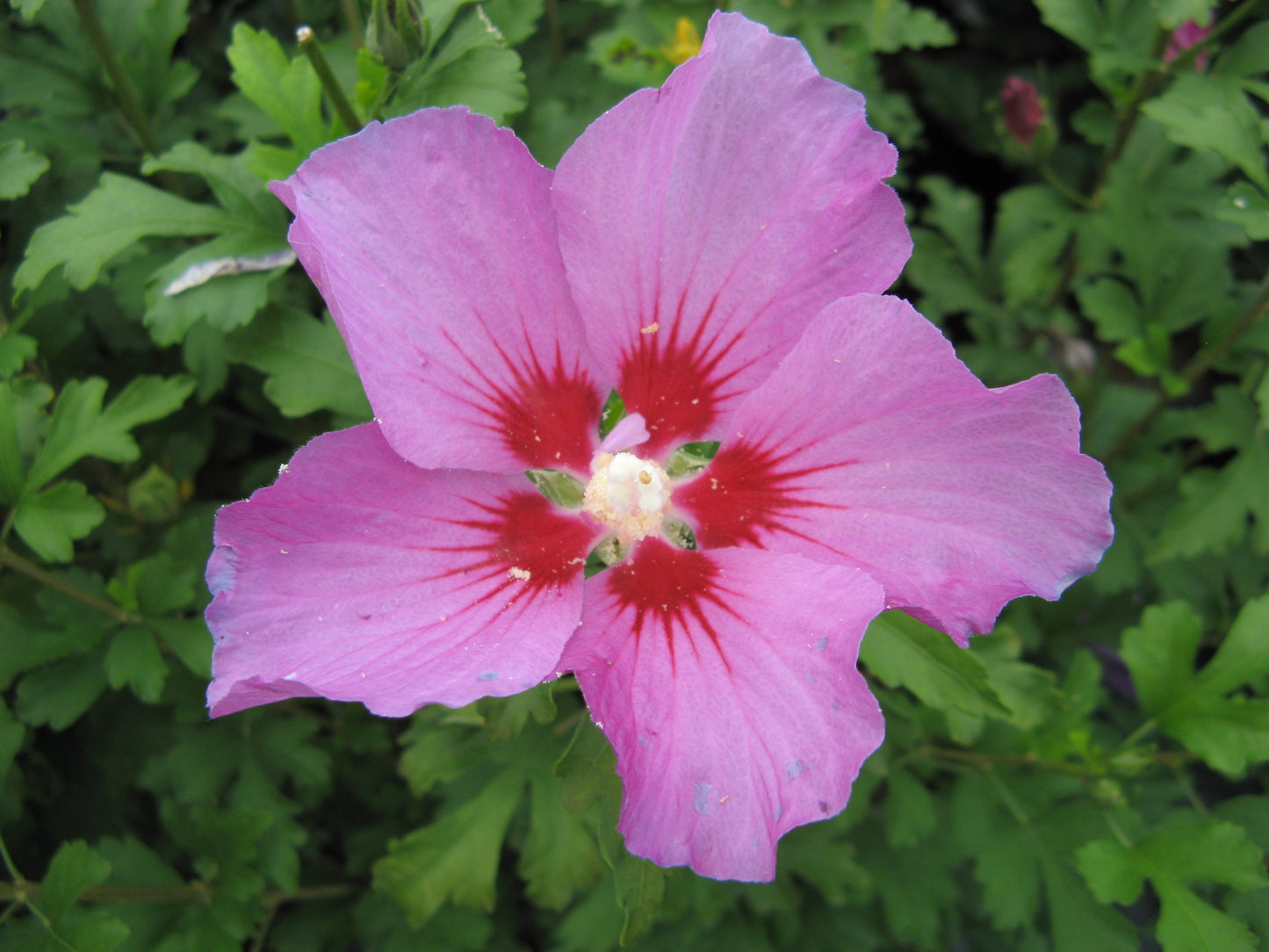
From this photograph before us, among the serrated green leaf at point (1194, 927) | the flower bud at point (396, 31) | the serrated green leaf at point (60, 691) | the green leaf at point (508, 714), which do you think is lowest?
the serrated green leaf at point (1194, 927)

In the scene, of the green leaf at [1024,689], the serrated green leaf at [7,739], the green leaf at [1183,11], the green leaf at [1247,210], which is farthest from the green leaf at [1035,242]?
the serrated green leaf at [7,739]

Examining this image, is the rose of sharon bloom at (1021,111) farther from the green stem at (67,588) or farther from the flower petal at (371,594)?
the green stem at (67,588)

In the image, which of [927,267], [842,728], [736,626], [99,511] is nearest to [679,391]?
[736,626]

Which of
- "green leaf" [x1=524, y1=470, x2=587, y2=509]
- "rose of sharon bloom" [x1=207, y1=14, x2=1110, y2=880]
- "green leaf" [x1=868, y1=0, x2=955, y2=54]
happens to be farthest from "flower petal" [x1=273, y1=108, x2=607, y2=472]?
"green leaf" [x1=868, y1=0, x2=955, y2=54]

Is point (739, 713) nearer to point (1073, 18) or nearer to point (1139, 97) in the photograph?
point (1073, 18)

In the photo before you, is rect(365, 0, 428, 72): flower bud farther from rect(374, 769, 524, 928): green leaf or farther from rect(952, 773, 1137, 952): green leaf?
rect(952, 773, 1137, 952): green leaf

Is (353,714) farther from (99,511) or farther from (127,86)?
(127,86)
